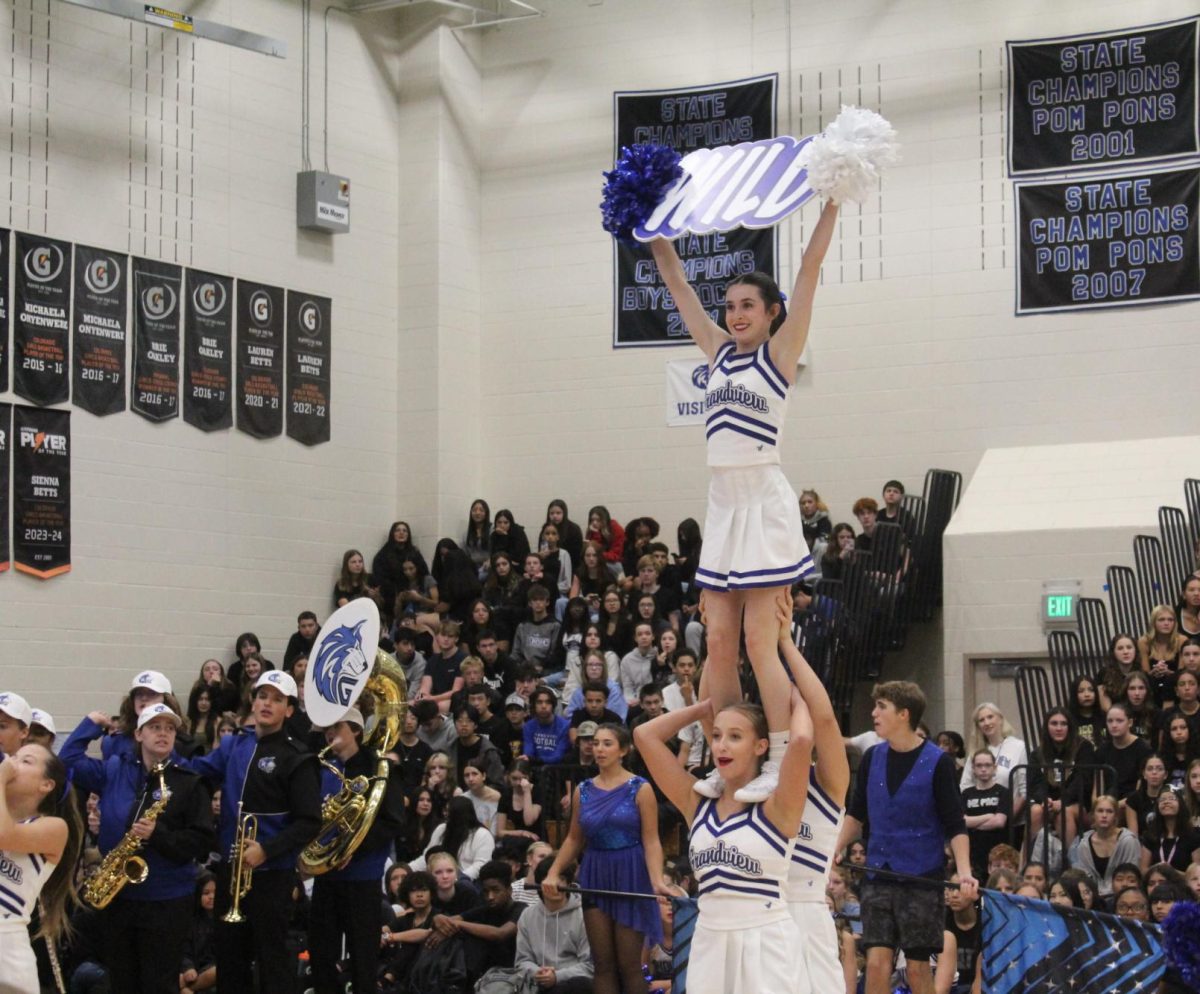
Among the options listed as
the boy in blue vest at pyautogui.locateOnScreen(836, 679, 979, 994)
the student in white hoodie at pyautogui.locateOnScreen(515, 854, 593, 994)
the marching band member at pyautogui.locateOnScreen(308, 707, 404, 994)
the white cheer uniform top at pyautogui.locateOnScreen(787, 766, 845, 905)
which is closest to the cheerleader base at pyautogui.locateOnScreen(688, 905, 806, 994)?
the white cheer uniform top at pyautogui.locateOnScreen(787, 766, 845, 905)

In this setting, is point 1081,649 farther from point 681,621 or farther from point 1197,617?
point 681,621

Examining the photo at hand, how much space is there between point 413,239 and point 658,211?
11561mm

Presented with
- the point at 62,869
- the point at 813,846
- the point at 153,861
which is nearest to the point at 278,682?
the point at 153,861

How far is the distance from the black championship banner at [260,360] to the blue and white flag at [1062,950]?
985 cm

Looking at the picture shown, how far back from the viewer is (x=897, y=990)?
8891mm

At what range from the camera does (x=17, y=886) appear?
236 inches

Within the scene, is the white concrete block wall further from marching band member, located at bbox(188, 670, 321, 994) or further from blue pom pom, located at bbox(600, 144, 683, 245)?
blue pom pom, located at bbox(600, 144, 683, 245)

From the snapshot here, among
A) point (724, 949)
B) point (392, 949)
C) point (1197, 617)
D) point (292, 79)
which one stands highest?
point (292, 79)

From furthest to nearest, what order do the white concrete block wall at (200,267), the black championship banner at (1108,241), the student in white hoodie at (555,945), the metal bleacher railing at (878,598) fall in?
the black championship banner at (1108,241) < the white concrete block wall at (200,267) < the metal bleacher railing at (878,598) < the student in white hoodie at (555,945)

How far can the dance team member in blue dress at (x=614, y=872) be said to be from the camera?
8305mm

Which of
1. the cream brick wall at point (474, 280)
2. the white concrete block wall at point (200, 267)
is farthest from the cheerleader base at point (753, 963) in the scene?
the white concrete block wall at point (200, 267)

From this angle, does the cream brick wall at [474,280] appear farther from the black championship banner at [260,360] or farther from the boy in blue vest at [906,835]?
the boy in blue vest at [906,835]

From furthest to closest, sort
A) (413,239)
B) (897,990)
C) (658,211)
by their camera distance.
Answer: (413,239) → (897,990) → (658,211)

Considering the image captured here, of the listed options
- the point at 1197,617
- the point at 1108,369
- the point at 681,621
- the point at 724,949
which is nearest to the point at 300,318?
the point at 681,621
